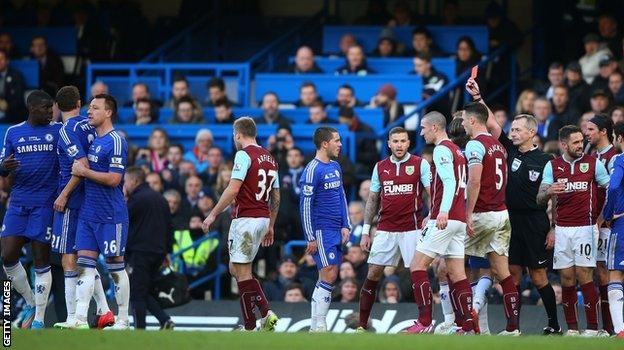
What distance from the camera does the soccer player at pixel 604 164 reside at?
53.1 feet

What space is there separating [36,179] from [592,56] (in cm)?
902

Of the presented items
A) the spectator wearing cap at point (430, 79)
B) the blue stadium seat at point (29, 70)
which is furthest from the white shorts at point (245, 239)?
the blue stadium seat at point (29, 70)

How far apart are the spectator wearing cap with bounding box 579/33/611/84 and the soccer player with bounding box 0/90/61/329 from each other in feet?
28.3

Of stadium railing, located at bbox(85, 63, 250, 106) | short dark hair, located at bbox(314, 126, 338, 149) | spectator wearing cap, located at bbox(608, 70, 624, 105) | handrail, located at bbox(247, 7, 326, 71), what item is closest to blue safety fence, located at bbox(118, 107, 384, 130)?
stadium railing, located at bbox(85, 63, 250, 106)

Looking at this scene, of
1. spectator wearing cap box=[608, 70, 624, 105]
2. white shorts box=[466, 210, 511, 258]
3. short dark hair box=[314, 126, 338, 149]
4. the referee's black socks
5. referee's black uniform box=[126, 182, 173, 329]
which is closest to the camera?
white shorts box=[466, 210, 511, 258]

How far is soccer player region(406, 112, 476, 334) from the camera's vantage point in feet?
49.5

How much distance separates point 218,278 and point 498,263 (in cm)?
566

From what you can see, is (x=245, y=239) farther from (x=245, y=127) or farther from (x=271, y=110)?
(x=271, y=110)

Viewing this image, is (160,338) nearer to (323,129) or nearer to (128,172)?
(323,129)

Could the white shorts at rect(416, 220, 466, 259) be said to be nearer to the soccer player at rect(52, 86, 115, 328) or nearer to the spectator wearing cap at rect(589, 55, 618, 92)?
the soccer player at rect(52, 86, 115, 328)

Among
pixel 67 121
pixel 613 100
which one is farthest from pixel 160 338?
pixel 613 100

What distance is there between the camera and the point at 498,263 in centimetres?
1577

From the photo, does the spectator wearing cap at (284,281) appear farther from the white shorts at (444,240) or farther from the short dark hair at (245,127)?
the white shorts at (444,240)

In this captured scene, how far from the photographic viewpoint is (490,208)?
1573 centimetres
